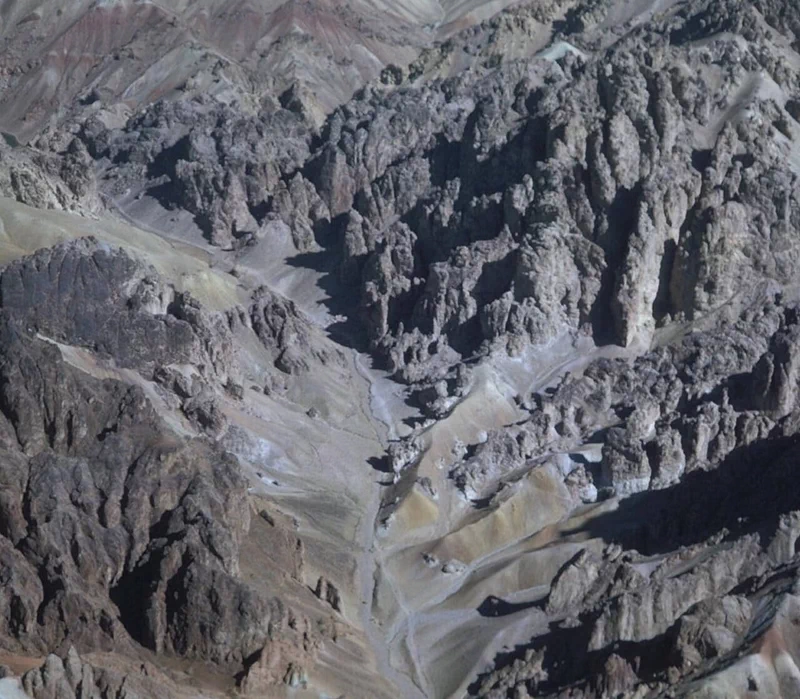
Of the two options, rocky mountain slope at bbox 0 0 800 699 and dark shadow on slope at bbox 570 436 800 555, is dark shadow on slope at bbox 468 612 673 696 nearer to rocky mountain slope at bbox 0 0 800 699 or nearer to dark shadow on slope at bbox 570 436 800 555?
rocky mountain slope at bbox 0 0 800 699

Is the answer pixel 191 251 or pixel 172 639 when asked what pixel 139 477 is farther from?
pixel 191 251

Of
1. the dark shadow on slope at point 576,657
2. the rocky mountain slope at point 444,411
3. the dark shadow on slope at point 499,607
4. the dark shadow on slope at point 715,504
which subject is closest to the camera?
the dark shadow on slope at point 576,657

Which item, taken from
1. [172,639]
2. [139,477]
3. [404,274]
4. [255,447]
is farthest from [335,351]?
[172,639]

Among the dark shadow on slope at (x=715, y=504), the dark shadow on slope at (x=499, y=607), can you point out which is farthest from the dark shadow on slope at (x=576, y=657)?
the dark shadow on slope at (x=715, y=504)

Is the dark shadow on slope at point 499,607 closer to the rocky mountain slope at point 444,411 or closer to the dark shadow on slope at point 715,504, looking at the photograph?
the rocky mountain slope at point 444,411

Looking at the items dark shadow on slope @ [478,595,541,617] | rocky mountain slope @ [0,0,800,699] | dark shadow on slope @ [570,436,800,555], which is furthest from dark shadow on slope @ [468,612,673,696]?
dark shadow on slope @ [570,436,800,555]

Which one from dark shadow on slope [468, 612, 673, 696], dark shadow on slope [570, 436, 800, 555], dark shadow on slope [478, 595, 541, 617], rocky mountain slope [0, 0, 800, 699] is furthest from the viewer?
dark shadow on slope [478, 595, 541, 617]

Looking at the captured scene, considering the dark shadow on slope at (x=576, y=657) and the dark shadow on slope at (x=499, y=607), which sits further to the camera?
the dark shadow on slope at (x=499, y=607)

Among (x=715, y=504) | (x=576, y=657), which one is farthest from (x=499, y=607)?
(x=715, y=504)
